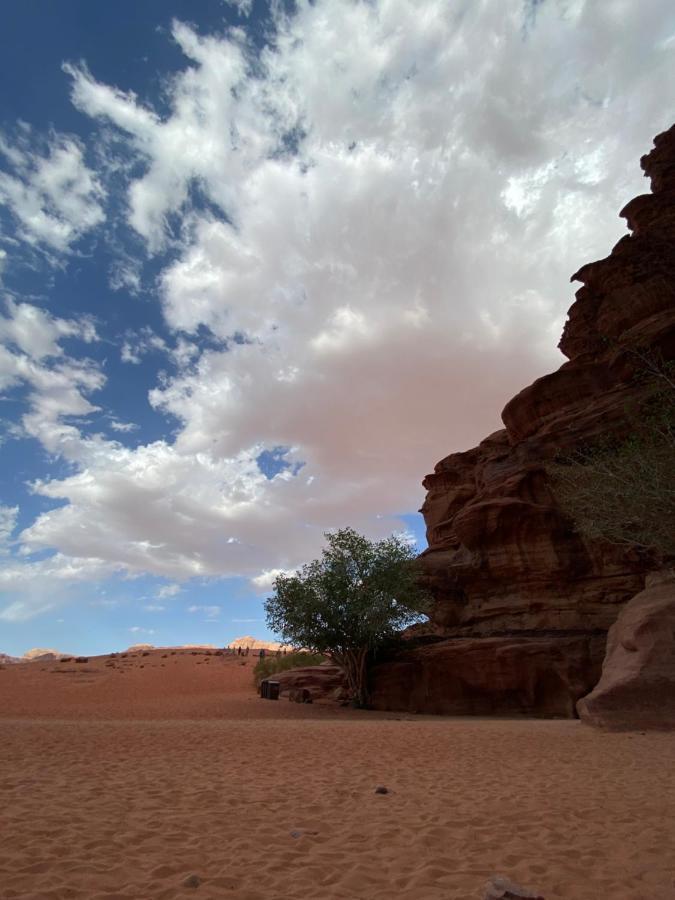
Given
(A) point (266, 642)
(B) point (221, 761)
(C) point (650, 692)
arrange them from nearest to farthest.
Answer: (B) point (221, 761) < (C) point (650, 692) < (A) point (266, 642)

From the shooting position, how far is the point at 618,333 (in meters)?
36.0

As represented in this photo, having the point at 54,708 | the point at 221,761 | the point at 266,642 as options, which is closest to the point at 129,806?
the point at 221,761

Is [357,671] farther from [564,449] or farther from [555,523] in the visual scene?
[564,449]

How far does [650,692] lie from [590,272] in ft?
101

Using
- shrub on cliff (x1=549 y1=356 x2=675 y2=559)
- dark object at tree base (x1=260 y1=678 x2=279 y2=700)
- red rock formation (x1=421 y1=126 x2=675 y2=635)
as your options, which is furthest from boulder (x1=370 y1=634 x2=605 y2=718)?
shrub on cliff (x1=549 y1=356 x2=675 y2=559)

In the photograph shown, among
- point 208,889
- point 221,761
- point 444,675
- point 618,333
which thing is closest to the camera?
point 208,889

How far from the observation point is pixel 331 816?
7434mm

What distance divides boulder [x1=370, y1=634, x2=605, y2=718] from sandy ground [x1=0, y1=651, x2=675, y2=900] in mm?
12457

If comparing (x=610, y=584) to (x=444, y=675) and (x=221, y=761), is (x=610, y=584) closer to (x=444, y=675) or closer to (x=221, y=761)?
(x=444, y=675)

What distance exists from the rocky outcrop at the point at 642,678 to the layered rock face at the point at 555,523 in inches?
354

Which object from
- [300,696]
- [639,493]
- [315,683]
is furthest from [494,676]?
[639,493]

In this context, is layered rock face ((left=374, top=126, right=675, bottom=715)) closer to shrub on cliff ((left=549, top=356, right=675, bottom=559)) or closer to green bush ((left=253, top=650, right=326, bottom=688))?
shrub on cliff ((left=549, top=356, right=675, bottom=559))

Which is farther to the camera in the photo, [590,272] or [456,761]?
[590,272]

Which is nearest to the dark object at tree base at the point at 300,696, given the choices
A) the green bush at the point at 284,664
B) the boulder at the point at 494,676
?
the boulder at the point at 494,676
